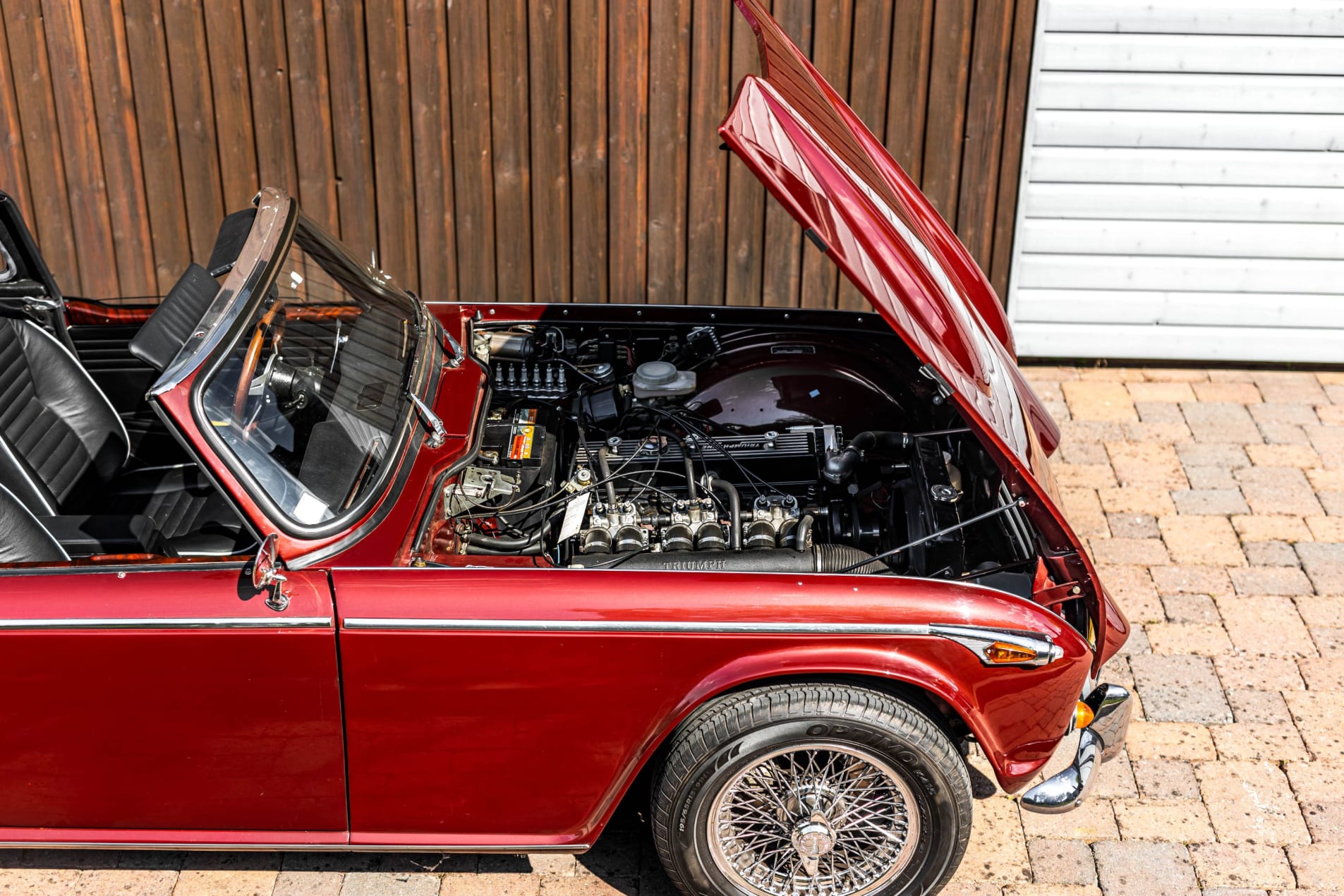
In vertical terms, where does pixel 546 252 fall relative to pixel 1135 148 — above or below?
below

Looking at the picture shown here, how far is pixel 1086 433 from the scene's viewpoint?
6250mm

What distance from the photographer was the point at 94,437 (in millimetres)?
4309

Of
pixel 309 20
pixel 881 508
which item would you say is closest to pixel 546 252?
pixel 309 20

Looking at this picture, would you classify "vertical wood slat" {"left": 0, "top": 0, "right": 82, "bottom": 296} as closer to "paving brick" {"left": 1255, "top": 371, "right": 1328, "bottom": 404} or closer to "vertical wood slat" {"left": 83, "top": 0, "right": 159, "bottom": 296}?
"vertical wood slat" {"left": 83, "top": 0, "right": 159, "bottom": 296}

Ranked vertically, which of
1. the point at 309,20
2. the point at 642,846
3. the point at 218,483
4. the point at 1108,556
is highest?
the point at 309,20

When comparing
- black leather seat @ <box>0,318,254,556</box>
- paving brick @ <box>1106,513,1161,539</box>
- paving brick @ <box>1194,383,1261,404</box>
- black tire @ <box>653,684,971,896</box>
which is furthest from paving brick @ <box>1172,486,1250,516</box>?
black leather seat @ <box>0,318,254,556</box>

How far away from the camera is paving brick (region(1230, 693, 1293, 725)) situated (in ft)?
14.3

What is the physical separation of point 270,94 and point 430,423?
11.9ft

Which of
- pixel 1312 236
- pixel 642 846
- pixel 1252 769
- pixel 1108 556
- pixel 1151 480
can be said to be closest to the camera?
pixel 642 846

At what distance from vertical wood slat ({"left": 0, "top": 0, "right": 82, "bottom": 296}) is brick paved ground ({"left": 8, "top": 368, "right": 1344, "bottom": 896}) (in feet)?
13.6

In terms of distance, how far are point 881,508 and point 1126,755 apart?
122 centimetres

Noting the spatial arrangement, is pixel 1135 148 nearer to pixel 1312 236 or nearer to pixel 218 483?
pixel 1312 236

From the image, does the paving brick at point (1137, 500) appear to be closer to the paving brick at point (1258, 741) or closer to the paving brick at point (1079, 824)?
the paving brick at point (1258, 741)

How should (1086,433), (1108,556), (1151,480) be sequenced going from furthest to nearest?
(1086,433), (1151,480), (1108,556)
